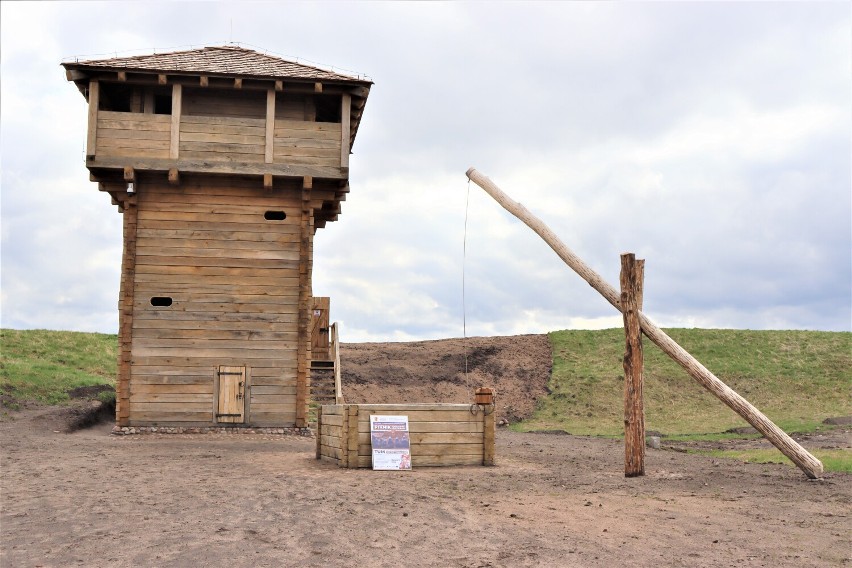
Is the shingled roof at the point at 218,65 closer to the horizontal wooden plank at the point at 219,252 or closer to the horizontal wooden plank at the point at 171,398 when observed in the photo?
the horizontal wooden plank at the point at 219,252

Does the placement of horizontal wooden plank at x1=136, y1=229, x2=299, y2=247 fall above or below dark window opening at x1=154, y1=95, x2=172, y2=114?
below

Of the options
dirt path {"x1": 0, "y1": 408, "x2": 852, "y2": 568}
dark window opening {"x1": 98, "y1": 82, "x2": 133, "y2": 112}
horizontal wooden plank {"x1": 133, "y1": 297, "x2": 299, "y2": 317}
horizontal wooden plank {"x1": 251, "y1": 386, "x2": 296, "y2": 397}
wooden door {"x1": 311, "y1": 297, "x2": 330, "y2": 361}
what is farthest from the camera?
wooden door {"x1": 311, "y1": 297, "x2": 330, "y2": 361}

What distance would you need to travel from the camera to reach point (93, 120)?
20516 millimetres

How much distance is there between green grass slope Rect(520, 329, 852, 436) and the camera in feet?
99.1

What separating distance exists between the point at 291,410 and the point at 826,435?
15.5 meters

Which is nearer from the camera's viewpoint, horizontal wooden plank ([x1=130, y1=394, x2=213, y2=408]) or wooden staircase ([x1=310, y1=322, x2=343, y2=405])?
horizontal wooden plank ([x1=130, y1=394, x2=213, y2=408])

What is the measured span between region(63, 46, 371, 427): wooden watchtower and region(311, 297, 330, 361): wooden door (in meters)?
8.53

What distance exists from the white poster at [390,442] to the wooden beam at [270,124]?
9307mm

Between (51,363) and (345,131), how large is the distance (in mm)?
18323

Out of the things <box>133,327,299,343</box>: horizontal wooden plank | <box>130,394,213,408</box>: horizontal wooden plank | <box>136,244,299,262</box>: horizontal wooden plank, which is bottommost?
<box>130,394,213,408</box>: horizontal wooden plank

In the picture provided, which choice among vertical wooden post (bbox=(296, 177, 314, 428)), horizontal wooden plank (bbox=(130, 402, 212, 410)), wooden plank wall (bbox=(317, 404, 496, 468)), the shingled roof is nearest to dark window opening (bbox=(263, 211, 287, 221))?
vertical wooden post (bbox=(296, 177, 314, 428))

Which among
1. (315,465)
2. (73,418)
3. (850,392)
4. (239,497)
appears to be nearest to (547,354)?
(850,392)

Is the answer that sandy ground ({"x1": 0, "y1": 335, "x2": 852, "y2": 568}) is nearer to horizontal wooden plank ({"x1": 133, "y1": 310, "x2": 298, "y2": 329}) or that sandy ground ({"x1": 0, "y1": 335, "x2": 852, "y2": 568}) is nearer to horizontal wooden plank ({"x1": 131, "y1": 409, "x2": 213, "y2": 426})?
horizontal wooden plank ({"x1": 131, "y1": 409, "x2": 213, "y2": 426})

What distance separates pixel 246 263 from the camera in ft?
69.9
